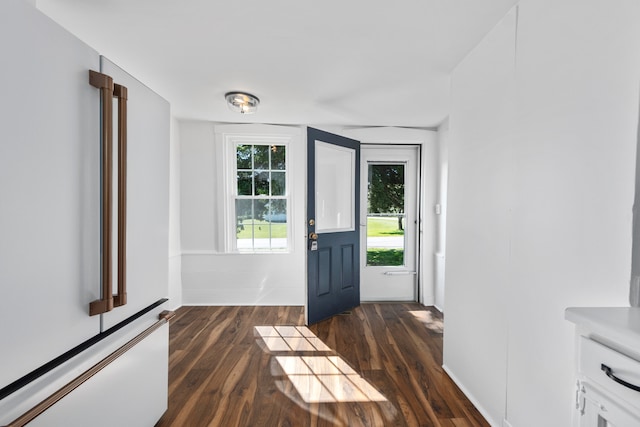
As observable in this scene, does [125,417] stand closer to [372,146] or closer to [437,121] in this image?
[372,146]

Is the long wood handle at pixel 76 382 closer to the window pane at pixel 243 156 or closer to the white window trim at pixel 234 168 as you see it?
the white window trim at pixel 234 168

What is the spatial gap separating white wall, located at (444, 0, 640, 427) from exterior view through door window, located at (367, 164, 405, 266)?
6.02 ft

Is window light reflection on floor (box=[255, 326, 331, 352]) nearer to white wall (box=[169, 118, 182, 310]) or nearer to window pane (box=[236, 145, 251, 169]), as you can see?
white wall (box=[169, 118, 182, 310])

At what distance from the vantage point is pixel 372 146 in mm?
3832

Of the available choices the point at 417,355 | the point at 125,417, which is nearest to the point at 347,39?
the point at 125,417

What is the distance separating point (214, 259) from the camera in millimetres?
3703

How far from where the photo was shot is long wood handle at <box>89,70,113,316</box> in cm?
107

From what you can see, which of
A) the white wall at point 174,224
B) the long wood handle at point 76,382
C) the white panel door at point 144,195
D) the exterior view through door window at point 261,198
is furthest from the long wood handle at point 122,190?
the exterior view through door window at point 261,198

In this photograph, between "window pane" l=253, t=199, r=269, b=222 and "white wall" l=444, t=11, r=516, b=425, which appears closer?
"white wall" l=444, t=11, r=516, b=425

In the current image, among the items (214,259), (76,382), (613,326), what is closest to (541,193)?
(613,326)

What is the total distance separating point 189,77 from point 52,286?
2022 millimetres

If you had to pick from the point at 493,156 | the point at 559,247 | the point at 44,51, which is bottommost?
the point at 559,247

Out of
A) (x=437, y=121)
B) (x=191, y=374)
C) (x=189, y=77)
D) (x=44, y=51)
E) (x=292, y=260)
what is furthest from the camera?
(x=292, y=260)

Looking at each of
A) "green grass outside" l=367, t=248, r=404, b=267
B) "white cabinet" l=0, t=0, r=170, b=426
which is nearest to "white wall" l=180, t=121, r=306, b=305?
"green grass outside" l=367, t=248, r=404, b=267
